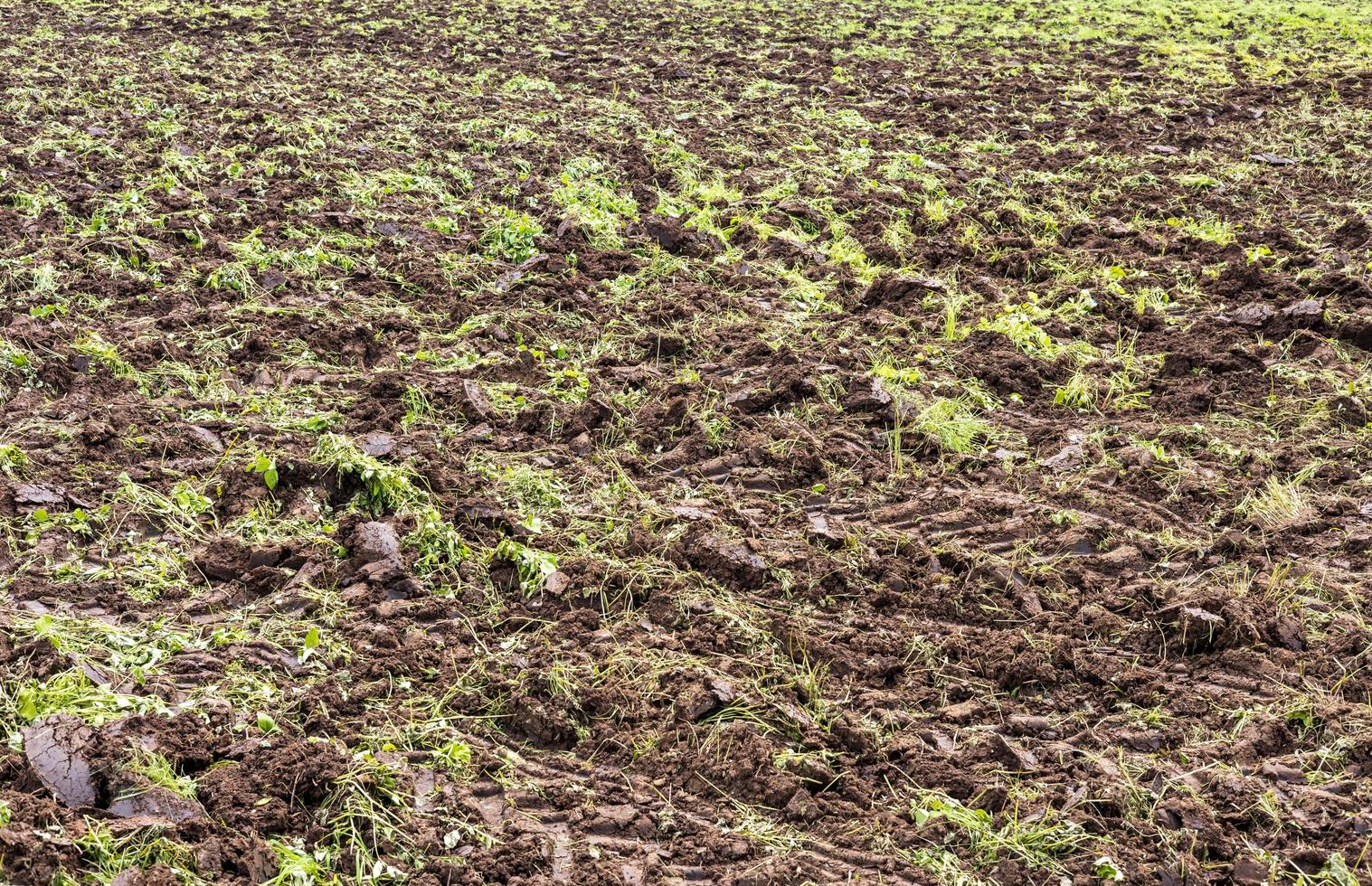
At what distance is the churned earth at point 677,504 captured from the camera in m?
3.24

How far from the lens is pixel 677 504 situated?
471 centimetres

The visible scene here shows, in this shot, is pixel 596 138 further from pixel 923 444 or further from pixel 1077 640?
pixel 1077 640

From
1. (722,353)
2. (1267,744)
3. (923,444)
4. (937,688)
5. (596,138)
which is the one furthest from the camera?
(596,138)

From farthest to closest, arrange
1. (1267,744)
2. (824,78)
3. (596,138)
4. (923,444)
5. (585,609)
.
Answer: (824,78), (596,138), (923,444), (585,609), (1267,744)

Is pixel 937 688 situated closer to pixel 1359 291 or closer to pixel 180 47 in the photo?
pixel 1359 291

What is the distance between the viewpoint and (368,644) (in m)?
3.88

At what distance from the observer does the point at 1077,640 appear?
3973 millimetres

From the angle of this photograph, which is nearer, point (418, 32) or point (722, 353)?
point (722, 353)

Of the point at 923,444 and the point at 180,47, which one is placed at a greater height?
the point at 180,47

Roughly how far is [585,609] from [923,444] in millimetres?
1915

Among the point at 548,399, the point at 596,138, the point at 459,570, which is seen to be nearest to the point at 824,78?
the point at 596,138

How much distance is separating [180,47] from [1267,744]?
41.3ft

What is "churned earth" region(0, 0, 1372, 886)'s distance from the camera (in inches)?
128

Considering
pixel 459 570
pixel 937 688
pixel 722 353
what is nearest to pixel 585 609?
pixel 459 570
